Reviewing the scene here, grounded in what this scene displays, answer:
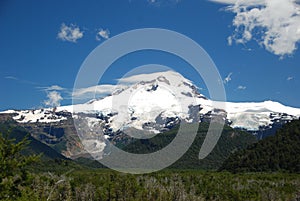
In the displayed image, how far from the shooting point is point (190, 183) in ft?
628

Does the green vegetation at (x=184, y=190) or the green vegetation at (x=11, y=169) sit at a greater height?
the green vegetation at (x=184, y=190)

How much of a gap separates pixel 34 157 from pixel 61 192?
122726 mm

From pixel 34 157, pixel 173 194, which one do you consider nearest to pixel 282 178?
pixel 173 194

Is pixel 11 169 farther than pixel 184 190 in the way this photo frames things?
No

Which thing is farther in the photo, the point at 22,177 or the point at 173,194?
the point at 173,194

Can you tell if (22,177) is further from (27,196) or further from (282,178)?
(282,178)

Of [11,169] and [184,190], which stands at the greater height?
[184,190]

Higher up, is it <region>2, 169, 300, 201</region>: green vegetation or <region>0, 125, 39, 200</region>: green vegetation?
<region>2, 169, 300, 201</region>: green vegetation

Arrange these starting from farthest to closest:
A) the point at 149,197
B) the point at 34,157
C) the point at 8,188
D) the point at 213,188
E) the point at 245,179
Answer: the point at 245,179
the point at 213,188
the point at 149,197
the point at 34,157
the point at 8,188

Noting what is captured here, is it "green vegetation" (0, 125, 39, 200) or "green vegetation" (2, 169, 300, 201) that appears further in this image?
"green vegetation" (2, 169, 300, 201)

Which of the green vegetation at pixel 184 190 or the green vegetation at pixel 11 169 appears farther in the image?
the green vegetation at pixel 184 190

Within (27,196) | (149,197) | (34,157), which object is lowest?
(27,196)

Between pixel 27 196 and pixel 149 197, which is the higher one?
pixel 149 197

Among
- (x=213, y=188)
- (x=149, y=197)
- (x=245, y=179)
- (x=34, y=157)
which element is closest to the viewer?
(x=34, y=157)
